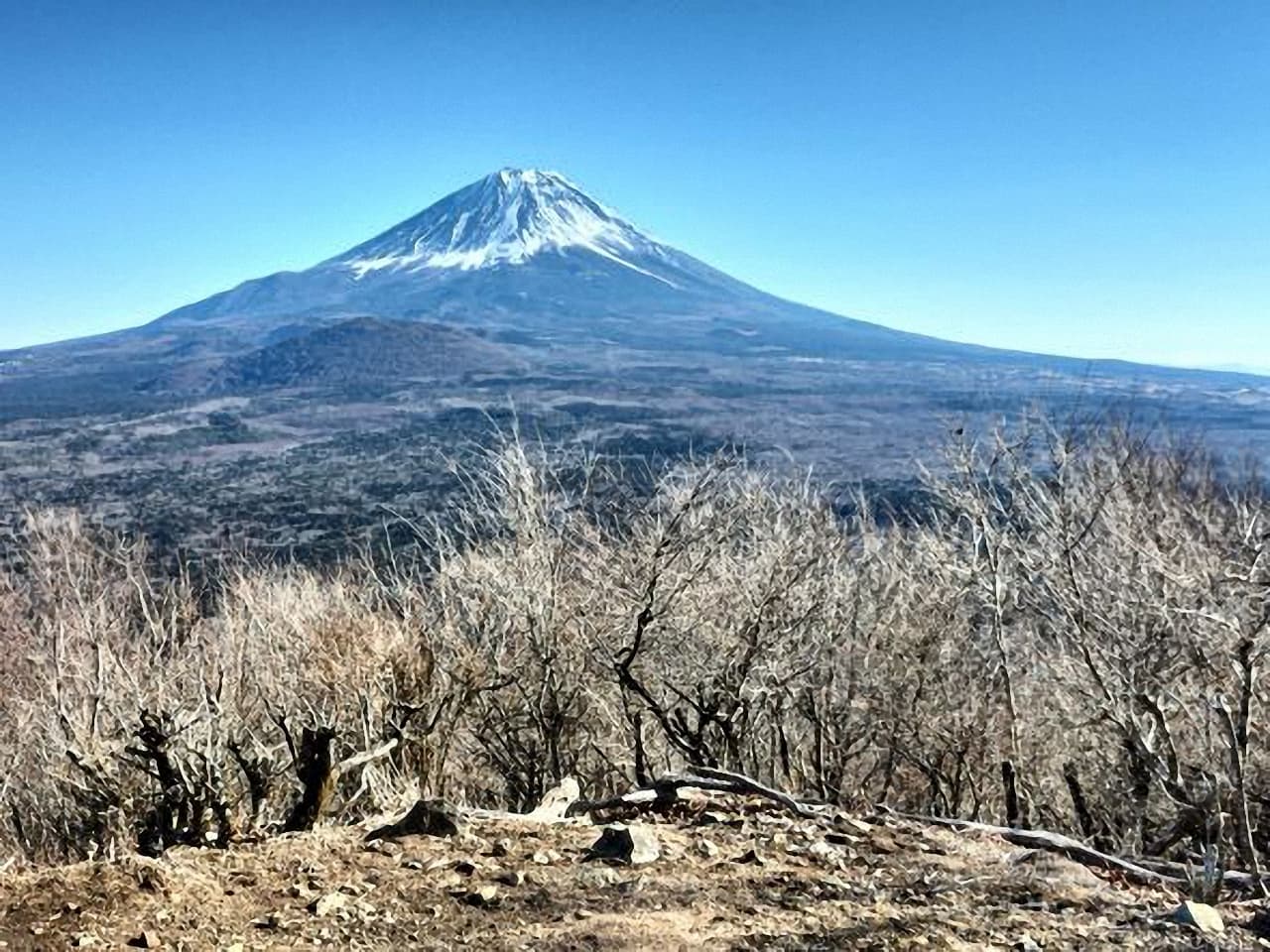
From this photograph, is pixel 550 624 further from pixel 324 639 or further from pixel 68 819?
pixel 68 819

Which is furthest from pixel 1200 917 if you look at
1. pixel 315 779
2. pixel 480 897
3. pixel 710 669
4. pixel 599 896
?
pixel 710 669

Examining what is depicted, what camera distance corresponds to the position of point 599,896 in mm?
4570

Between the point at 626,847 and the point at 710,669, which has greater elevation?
the point at 626,847

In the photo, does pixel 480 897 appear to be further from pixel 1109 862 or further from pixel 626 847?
pixel 1109 862

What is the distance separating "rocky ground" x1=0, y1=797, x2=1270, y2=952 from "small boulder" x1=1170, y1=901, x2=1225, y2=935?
0.03 meters

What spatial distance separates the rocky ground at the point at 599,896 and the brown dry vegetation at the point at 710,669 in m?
2.30

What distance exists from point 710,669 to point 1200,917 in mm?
7781

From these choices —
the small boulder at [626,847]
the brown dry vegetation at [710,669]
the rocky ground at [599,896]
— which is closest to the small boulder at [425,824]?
the rocky ground at [599,896]

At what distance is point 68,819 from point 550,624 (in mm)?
8248

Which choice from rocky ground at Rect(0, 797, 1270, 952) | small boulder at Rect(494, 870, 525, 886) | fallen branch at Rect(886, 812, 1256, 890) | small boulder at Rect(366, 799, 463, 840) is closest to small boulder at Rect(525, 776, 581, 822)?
rocky ground at Rect(0, 797, 1270, 952)

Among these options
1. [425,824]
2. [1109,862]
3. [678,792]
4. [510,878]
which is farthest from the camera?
[678,792]

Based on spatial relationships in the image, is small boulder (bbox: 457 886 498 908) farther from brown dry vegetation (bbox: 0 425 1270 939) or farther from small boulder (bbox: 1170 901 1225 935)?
small boulder (bbox: 1170 901 1225 935)

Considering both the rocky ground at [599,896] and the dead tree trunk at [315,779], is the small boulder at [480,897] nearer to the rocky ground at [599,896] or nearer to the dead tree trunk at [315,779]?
the rocky ground at [599,896]

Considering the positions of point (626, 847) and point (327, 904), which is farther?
point (626, 847)
